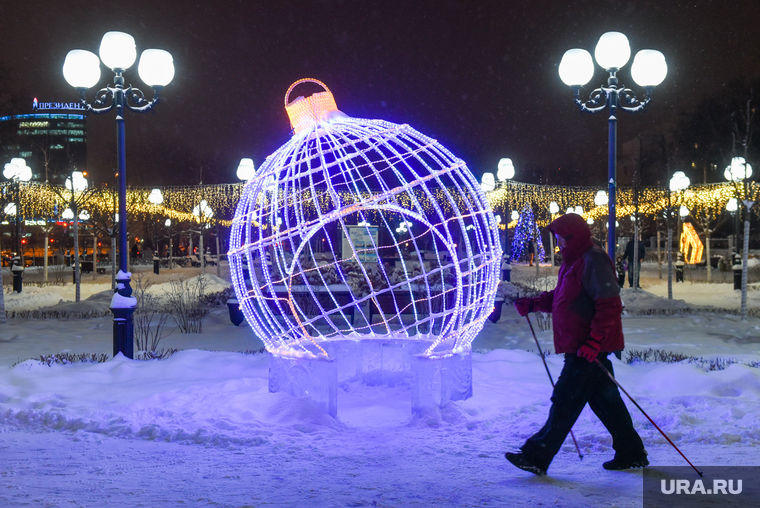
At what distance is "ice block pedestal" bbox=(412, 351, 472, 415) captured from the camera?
16.0 feet

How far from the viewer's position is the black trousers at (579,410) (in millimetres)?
3512

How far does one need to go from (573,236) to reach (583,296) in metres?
0.36

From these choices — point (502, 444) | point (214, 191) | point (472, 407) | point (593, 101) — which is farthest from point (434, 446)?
point (214, 191)

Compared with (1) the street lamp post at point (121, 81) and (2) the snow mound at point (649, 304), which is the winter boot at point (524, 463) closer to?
(1) the street lamp post at point (121, 81)

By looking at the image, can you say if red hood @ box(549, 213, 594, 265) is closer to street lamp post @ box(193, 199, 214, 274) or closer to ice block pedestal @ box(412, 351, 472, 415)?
ice block pedestal @ box(412, 351, 472, 415)

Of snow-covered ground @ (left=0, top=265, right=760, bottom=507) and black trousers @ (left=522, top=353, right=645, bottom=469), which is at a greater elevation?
black trousers @ (left=522, top=353, right=645, bottom=469)

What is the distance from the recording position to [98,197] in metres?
19.6

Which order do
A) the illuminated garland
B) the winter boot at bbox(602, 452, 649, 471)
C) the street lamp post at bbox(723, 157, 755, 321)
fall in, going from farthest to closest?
the illuminated garland → the street lamp post at bbox(723, 157, 755, 321) → the winter boot at bbox(602, 452, 649, 471)

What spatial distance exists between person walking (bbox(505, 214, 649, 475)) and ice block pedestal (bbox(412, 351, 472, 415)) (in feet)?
4.41

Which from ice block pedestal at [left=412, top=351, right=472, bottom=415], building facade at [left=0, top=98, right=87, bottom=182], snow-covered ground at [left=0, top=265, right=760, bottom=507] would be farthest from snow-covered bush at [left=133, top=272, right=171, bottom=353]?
ice block pedestal at [left=412, top=351, right=472, bottom=415]

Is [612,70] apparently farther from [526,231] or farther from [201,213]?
[526,231]

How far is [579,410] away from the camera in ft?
11.7

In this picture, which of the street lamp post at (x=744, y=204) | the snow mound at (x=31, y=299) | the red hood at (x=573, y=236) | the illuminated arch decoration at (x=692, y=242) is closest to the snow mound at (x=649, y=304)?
the street lamp post at (x=744, y=204)

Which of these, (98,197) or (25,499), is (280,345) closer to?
(25,499)
